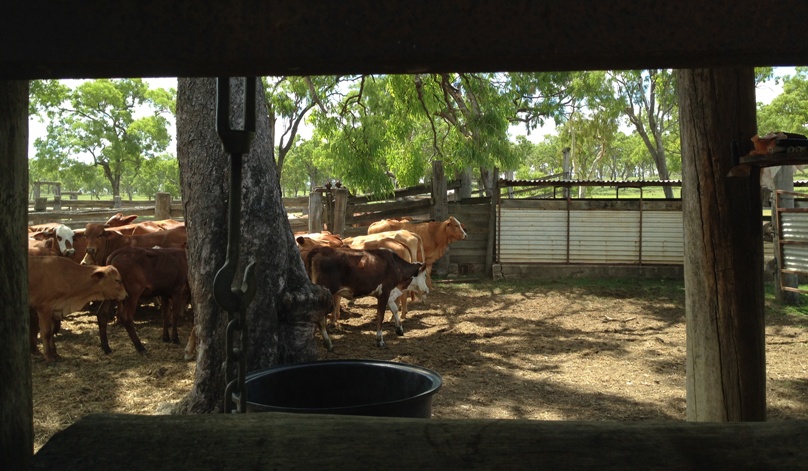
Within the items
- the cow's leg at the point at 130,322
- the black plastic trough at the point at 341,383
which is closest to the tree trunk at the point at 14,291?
the black plastic trough at the point at 341,383

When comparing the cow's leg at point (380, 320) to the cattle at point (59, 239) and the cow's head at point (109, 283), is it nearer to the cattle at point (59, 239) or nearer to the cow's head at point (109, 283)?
the cow's head at point (109, 283)

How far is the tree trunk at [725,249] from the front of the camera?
4.07 meters

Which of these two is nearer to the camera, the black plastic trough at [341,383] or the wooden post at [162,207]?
the black plastic trough at [341,383]

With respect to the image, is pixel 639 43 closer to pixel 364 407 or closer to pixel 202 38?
pixel 202 38

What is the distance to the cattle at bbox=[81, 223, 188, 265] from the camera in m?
12.4

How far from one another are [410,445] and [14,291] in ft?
3.18

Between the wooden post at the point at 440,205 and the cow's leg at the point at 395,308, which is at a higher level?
the wooden post at the point at 440,205

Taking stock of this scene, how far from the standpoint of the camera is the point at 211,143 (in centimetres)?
635

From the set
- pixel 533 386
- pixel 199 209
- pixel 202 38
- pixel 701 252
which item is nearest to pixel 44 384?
pixel 199 209

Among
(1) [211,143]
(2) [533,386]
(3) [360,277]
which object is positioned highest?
(1) [211,143]

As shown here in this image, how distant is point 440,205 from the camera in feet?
58.3

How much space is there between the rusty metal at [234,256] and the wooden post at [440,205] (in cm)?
1501

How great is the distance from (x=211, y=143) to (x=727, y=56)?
5.63 metres

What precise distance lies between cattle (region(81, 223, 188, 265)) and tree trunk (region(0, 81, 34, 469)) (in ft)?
35.8
